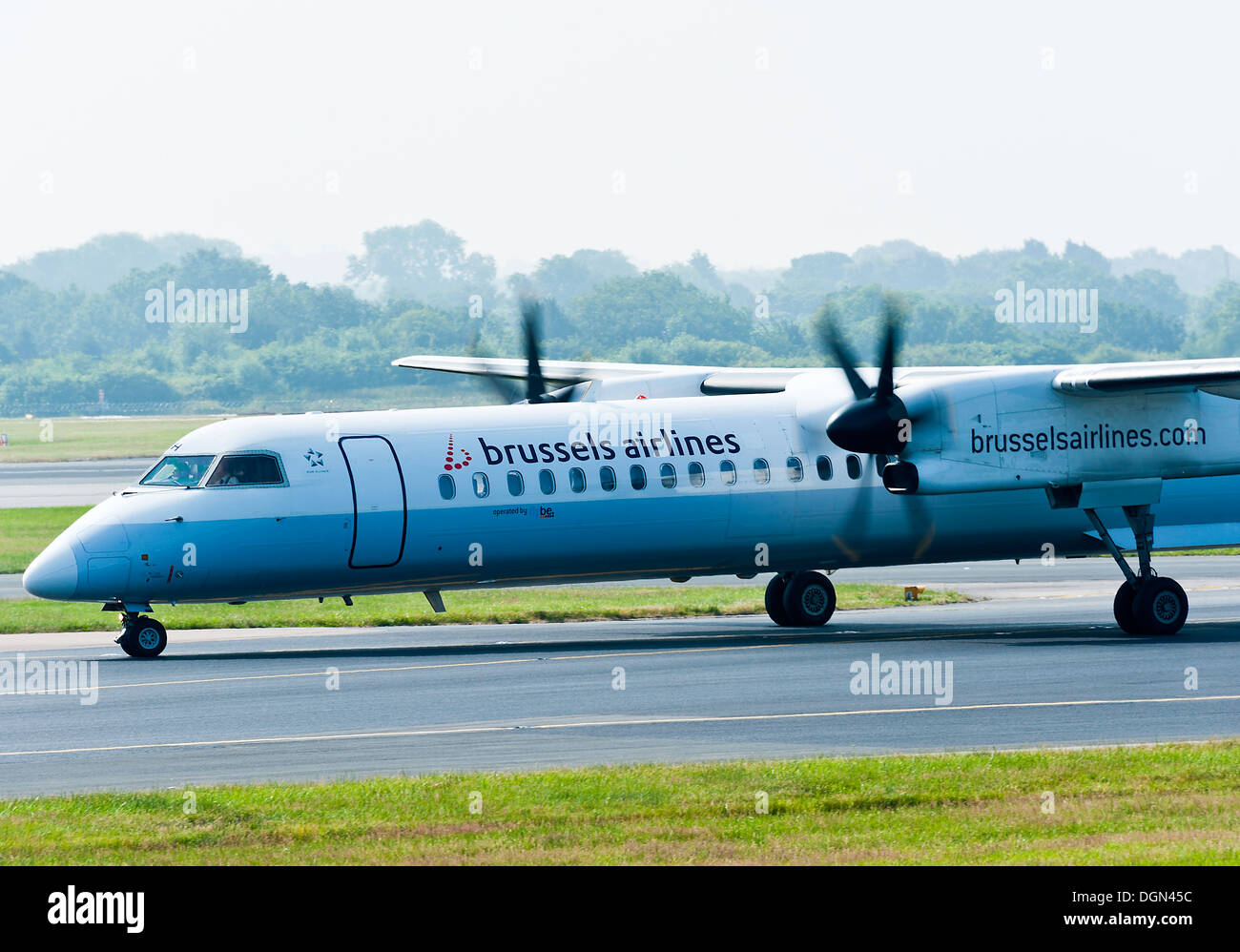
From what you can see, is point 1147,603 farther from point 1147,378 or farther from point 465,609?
point 465,609

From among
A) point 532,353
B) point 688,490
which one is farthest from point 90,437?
point 688,490

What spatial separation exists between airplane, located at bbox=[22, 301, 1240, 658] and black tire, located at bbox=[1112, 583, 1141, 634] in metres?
0.03

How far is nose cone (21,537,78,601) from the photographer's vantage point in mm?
23562

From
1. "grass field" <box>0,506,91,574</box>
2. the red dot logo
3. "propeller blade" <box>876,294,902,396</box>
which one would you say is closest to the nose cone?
the red dot logo

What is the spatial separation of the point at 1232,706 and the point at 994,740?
3.52 metres

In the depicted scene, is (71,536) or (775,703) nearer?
(775,703)

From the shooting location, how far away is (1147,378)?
25016 mm

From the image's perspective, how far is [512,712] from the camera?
19.7m

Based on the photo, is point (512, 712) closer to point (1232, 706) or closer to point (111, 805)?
point (111, 805)

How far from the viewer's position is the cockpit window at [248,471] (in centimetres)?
2455

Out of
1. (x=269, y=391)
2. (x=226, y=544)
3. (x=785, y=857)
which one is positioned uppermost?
(x=269, y=391)

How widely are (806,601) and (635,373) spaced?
571cm

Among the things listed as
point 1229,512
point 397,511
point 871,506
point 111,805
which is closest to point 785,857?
point 111,805

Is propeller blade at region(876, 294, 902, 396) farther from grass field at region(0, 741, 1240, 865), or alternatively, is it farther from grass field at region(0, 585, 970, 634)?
grass field at region(0, 741, 1240, 865)
